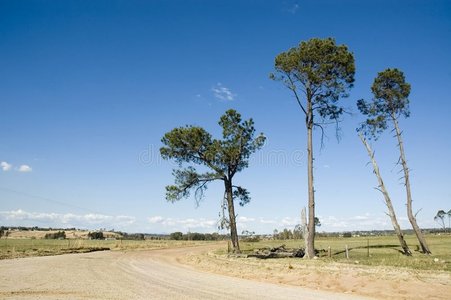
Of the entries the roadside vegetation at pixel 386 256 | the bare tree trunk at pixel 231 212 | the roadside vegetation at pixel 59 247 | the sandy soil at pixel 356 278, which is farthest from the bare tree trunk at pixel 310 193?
the roadside vegetation at pixel 59 247

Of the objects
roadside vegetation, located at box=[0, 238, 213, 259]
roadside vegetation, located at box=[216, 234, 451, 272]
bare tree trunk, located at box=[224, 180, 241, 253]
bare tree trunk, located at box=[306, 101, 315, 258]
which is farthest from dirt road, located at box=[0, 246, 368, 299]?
roadside vegetation, located at box=[0, 238, 213, 259]

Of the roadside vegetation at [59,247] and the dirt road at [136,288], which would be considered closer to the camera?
the dirt road at [136,288]

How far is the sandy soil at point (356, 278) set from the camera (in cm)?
1132

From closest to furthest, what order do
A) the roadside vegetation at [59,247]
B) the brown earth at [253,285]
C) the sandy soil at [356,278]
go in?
the brown earth at [253,285] → the sandy soil at [356,278] → the roadside vegetation at [59,247]

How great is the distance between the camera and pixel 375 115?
1208 inches

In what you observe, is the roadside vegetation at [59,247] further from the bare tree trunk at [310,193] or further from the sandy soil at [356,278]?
the bare tree trunk at [310,193]

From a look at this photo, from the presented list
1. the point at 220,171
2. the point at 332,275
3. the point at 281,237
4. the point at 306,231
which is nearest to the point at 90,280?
the point at 332,275

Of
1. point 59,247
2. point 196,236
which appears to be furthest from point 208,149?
point 196,236

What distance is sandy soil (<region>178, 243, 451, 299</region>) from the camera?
446 inches

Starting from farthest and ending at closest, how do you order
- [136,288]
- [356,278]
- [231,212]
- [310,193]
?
[231,212] < [310,193] < [356,278] < [136,288]

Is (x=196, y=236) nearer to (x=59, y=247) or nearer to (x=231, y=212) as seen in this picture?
(x=59, y=247)

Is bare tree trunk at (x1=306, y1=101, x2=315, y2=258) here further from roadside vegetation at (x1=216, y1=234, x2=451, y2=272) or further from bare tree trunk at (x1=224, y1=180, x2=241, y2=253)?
bare tree trunk at (x1=224, y1=180, x2=241, y2=253)

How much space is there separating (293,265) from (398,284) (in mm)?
6629

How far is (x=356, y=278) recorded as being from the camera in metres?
13.4
